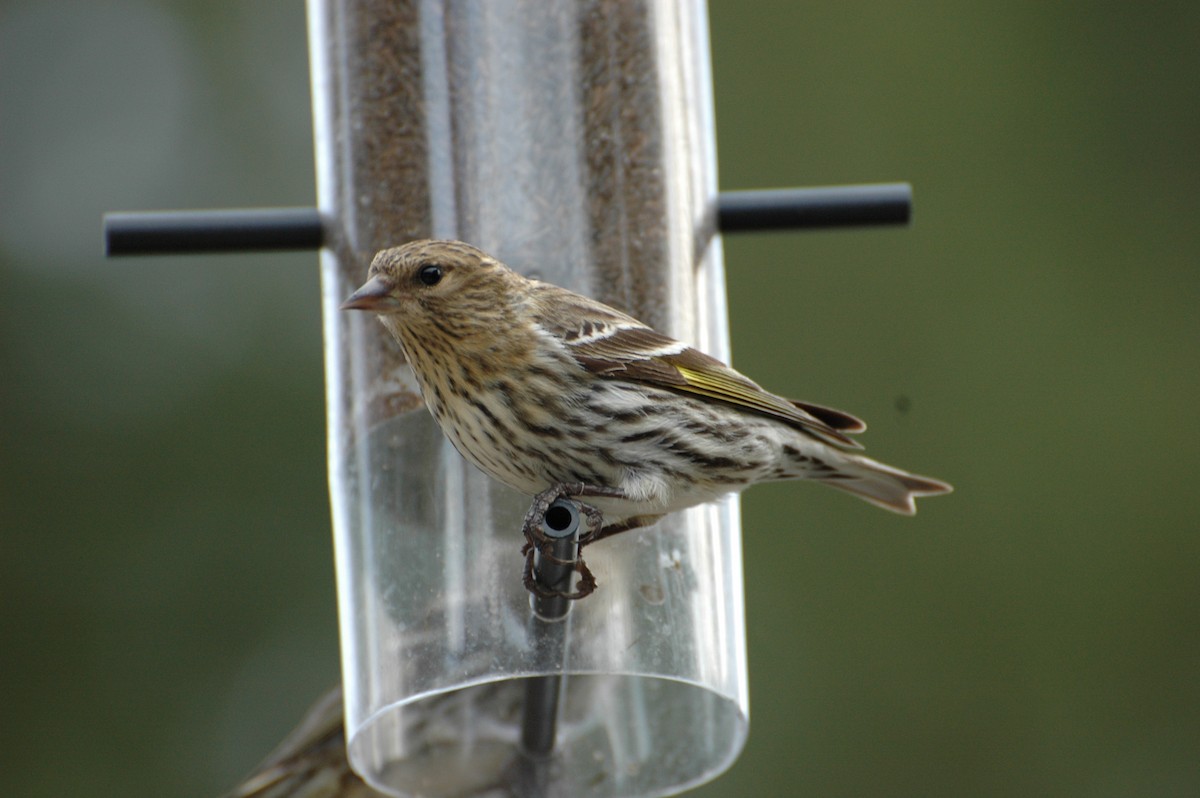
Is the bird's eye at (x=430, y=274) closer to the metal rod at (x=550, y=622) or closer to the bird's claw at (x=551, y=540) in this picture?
the bird's claw at (x=551, y=540)

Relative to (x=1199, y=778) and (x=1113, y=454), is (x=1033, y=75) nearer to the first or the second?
(x=1113, y=454)

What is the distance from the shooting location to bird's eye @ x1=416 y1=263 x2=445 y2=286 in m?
4.86

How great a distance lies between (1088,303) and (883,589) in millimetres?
2206

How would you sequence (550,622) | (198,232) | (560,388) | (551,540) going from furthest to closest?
(198,232), (560,388), (550,622), (551,540)

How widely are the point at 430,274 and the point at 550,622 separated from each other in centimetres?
104

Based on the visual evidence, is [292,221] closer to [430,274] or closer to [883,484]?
[430,274]

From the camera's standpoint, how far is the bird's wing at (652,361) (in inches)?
192

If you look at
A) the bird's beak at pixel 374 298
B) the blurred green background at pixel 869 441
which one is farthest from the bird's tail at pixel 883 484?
the blurred green background at pixel 869 441

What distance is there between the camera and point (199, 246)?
511 cm

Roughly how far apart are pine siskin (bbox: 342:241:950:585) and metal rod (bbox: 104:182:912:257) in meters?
0.51

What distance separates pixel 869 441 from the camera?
993cm

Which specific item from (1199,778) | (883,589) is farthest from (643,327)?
(1199,778)

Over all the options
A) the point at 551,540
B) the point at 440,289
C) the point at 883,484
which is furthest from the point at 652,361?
the point at 883,484

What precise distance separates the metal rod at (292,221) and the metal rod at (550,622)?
1.43 m
